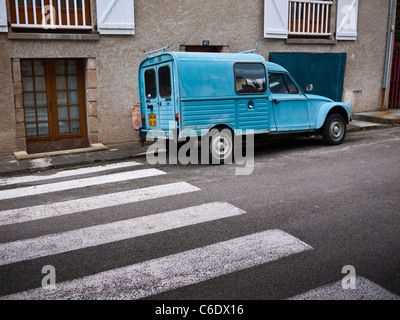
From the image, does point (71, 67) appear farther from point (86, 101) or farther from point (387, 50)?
point (387, 50)

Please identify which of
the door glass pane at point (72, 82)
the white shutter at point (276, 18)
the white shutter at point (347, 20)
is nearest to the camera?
the door glass pane at point (72, 82)

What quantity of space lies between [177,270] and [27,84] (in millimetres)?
8499

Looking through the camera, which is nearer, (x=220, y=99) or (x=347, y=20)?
(x=220, y=99)

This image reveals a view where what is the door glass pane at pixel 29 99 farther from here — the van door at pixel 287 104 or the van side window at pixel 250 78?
the van door at pixel 287 104

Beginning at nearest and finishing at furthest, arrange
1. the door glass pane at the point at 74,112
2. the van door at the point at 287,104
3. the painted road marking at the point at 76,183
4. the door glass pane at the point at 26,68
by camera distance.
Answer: the painted road marking at the point at 76,183 < the van door at the point at 287,104 < the door glass pane at the point at 26,68 < the door glass pane at the point at 74,112

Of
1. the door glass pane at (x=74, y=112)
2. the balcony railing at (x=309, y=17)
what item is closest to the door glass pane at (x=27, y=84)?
the door glass pane at (x=74, y=112)

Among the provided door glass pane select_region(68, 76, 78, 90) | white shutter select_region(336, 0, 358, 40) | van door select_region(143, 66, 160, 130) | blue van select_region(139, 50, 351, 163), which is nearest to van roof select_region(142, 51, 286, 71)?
blue van select_region(139, 50, 351, 163)

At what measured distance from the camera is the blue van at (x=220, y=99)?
849 centimetres

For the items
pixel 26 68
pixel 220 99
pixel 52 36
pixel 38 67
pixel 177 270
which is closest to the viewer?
pixel 177 270

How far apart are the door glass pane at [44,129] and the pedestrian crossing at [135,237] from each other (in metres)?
4.00

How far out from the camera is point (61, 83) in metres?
11.2

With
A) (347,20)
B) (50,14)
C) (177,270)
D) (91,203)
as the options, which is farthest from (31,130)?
(347,20)

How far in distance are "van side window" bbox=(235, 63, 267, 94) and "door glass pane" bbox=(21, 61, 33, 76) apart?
545cm

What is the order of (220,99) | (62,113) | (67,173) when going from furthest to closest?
(62,113), (220,99), (67,173)
